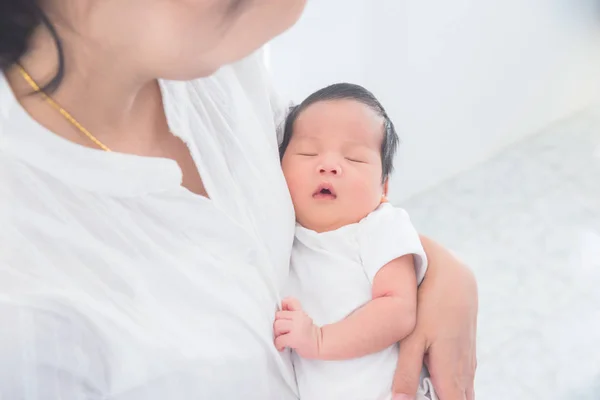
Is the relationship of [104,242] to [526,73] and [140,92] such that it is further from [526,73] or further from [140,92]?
[526,73]

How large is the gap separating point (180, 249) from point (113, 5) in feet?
0.78

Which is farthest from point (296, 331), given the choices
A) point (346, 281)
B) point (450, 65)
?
point (450, 65)

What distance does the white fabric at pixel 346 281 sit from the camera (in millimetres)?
794

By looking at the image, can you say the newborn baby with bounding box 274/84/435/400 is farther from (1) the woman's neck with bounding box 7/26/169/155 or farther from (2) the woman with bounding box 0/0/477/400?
(1) the woman's neck with bounding box 7/26/169/155

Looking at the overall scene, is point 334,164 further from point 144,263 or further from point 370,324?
point 144,263

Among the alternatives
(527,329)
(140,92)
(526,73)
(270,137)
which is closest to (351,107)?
(270,137)

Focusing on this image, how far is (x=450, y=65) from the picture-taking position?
6.29 ft

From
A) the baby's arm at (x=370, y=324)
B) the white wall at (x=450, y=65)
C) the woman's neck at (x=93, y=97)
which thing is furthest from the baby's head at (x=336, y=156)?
the white wall at (x=450, y=65)

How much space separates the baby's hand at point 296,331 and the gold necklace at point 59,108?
256 mm

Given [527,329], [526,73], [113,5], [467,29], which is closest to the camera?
[113,5]

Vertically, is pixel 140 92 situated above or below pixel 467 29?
above

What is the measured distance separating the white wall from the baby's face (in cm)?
57

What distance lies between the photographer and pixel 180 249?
0.65 meters

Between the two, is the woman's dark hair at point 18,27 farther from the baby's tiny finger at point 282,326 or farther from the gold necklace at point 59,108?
the baby's tiny finger at point 282,326
